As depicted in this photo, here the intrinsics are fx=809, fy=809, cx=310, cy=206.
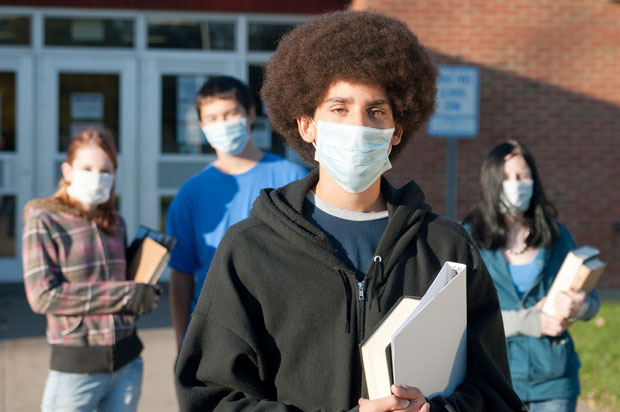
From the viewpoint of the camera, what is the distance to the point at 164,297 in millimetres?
10047

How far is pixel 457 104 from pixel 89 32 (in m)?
5.69

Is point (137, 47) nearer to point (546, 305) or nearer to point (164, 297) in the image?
point (164, 297)

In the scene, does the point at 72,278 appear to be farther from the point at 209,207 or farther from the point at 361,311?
the point at 361,311

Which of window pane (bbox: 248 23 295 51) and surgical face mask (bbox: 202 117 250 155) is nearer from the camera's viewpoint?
surgical face mask (bbox: 202 117 250 155)

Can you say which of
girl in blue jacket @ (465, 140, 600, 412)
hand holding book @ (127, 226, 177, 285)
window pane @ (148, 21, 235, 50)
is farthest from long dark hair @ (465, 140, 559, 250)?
window pane @ (148, 21, 235, 50)

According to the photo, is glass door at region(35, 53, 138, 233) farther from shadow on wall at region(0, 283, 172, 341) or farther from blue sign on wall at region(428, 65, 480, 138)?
blue sign on wall at region(428, 65, 480, 138)

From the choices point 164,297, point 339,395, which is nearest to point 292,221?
point 339,395

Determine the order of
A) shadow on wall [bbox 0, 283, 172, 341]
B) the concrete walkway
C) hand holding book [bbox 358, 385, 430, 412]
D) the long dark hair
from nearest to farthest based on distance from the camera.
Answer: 1. hand holding book [bbox 358, 385, 430, 412]
2. the long dark hair
3. the concrete walkway
4. shadow on wall [bbox 0, 283, 172, 341]

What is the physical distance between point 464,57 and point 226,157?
6621 millimetres

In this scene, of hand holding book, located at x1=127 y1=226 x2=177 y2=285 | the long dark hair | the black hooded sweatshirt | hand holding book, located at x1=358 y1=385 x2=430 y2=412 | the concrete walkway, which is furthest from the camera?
the concrete walkway

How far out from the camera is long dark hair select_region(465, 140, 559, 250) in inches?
155

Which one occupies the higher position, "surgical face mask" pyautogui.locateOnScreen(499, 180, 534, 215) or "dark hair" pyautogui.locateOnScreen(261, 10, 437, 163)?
"dark hair" pyautogui.locateOnScreen(261, 10, 437, 163)

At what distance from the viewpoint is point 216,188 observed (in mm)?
3893

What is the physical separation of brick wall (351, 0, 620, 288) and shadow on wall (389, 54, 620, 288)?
0.04 ft
